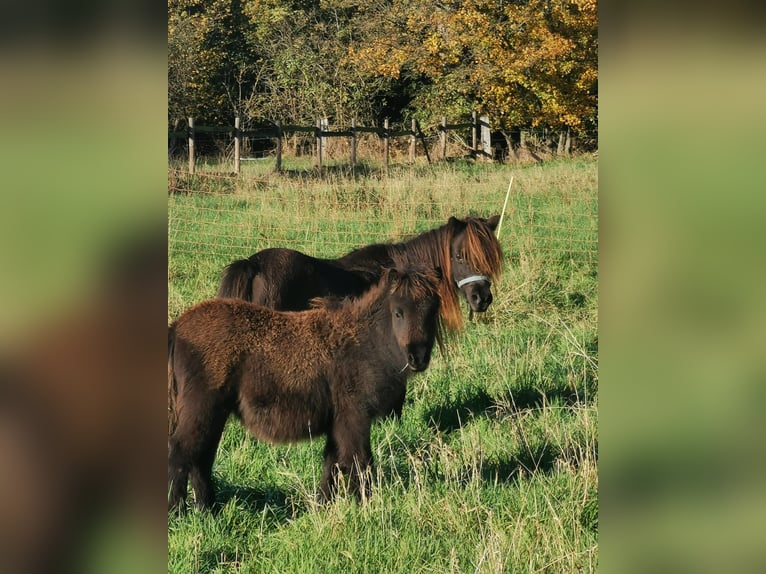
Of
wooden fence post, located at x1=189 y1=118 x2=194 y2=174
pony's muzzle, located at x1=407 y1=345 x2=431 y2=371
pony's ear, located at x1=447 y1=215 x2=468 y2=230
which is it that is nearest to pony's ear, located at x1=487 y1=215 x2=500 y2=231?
pony's ear, located at x1=447 y1=215 x2=468 y2=230

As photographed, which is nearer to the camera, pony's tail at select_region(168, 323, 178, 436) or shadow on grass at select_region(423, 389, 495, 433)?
pony's tail at select_region(168, 323, 178, 436)

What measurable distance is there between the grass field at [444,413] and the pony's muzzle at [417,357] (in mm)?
389

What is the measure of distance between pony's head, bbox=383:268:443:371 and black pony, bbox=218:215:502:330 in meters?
0.46

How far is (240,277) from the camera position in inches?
134

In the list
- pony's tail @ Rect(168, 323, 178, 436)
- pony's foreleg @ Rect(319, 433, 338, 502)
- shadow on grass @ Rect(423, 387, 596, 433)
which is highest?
pony's tail @ Rect(168, 323, 178, 436)

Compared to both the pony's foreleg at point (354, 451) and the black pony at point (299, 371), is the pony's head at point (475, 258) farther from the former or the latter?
the pony's foreleg at point (354, 451)

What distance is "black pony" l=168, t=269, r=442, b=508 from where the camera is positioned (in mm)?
2584

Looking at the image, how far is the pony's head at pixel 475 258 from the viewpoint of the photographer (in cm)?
363

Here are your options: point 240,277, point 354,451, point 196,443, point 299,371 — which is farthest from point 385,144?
point 196,443

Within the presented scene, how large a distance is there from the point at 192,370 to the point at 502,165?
1.52m

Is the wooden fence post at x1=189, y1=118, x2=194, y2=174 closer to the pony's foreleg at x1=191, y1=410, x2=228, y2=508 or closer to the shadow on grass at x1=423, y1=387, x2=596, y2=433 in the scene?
the pony's foreleg at x1=191, y1=410, x2=228, y2=508

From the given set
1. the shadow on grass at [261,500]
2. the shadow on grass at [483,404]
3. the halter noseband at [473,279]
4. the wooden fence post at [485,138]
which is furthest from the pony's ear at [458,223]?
the shadow on grass at [261,500]
